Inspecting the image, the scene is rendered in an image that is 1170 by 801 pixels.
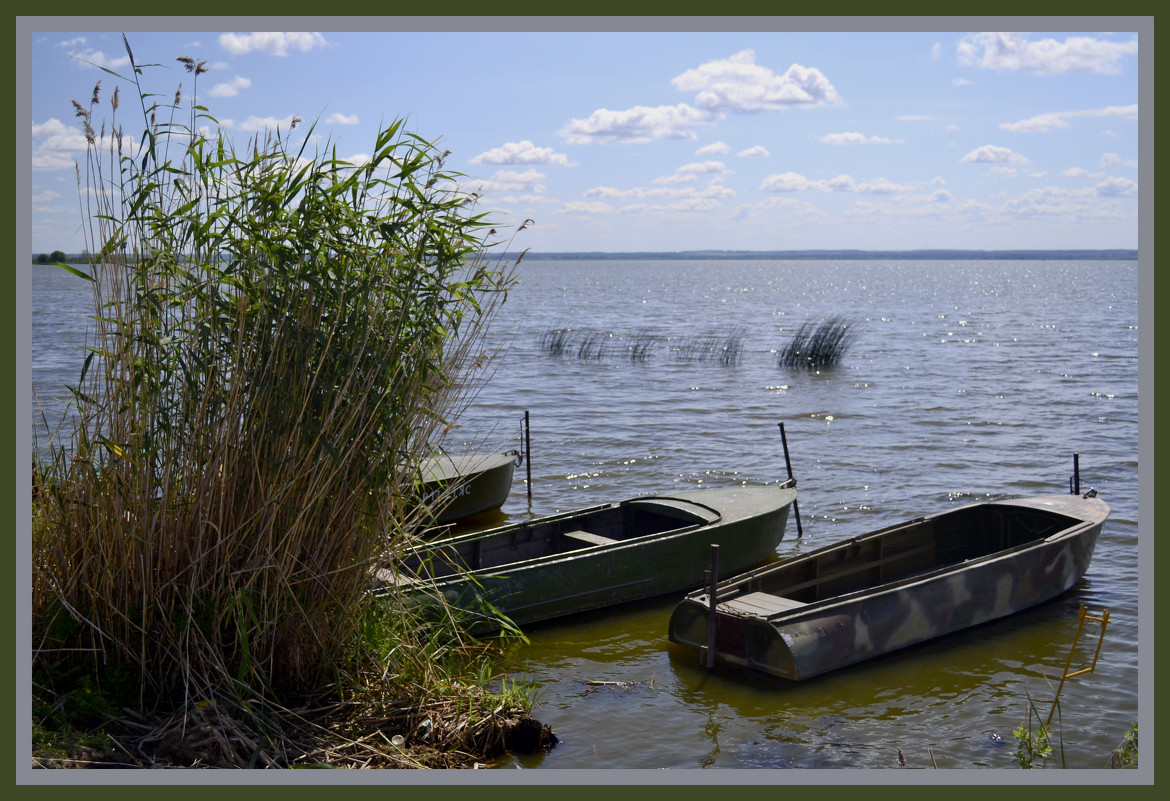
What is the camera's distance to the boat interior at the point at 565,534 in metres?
9.63

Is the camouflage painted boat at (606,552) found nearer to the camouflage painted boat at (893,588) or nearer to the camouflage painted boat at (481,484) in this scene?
the camouflage painted boat at (893,588)

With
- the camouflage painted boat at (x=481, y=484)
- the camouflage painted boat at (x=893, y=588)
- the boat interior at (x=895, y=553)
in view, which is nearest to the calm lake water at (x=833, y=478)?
the camouflage painted boat at (x=893, y=588)

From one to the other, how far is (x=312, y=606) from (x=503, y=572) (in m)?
3.12

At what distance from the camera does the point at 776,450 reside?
18.2 metres

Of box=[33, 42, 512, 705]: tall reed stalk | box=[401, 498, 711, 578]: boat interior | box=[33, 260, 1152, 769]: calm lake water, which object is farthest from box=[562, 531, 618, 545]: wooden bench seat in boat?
box=[33, 42, 512, 705]: tall reed stalk

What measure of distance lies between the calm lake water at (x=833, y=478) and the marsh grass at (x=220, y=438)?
1882 millimetres

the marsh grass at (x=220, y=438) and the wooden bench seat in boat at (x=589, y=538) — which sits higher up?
the marsh grass at (x=220, y=438)

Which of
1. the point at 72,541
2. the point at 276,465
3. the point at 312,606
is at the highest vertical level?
the point at 276,465

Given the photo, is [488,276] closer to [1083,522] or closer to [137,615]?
[137,615]

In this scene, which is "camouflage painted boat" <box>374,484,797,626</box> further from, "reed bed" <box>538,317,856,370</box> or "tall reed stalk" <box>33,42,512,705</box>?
"reed bed" <box>538,317,856,370</box>

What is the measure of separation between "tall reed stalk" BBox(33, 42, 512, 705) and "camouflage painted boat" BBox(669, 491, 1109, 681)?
11.9 ft

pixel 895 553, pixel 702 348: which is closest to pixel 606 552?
pixel 895 553

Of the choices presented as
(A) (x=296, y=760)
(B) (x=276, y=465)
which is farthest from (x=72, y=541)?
(A) (x=296, y=760)

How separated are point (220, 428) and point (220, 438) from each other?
0.06m
